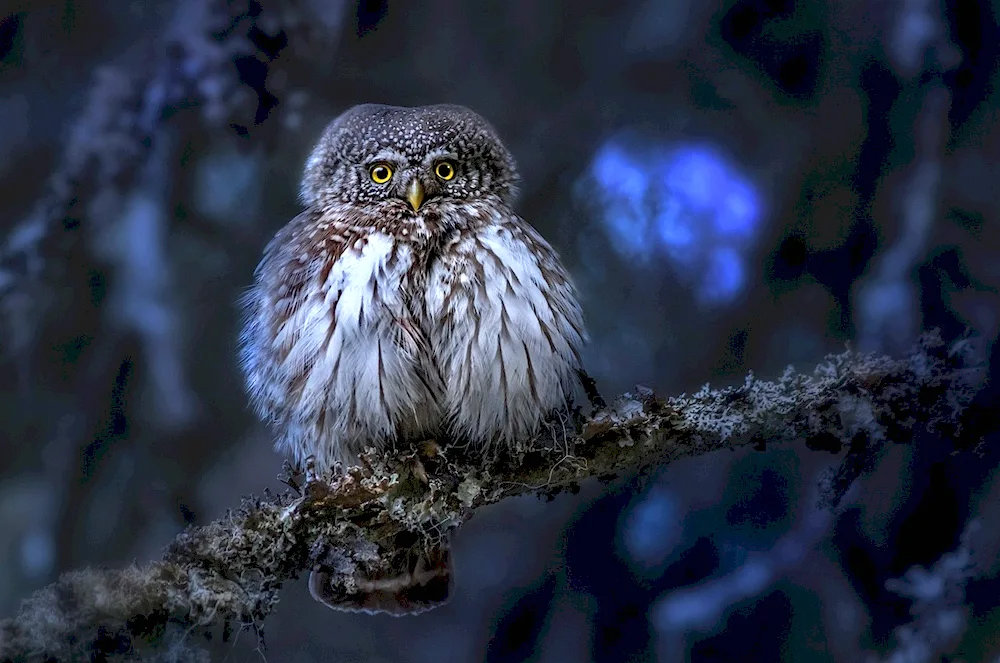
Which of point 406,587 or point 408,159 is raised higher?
point 408,159

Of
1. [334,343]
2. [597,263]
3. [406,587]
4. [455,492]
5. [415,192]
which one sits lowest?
[406,587]

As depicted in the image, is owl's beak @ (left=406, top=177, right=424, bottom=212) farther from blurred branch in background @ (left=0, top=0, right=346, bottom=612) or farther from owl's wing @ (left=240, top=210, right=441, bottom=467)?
blurred branch in background @ (left=0, top=0, right=346, bottom=612)

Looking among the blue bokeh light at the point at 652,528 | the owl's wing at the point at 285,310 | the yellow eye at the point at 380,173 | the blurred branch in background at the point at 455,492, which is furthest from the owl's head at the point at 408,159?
the blue bokeh light at the point at 652,528

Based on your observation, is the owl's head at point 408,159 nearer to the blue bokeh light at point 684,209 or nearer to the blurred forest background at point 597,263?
the blurred forest background at point 597,263

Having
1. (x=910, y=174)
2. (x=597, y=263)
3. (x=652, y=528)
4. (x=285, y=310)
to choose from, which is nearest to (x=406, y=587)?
(x=652, y=528)

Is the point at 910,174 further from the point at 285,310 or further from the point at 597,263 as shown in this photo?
the point at 285,310

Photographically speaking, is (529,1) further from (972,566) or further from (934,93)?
(972,566)

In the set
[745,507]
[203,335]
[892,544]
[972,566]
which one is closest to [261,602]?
[203,335]
